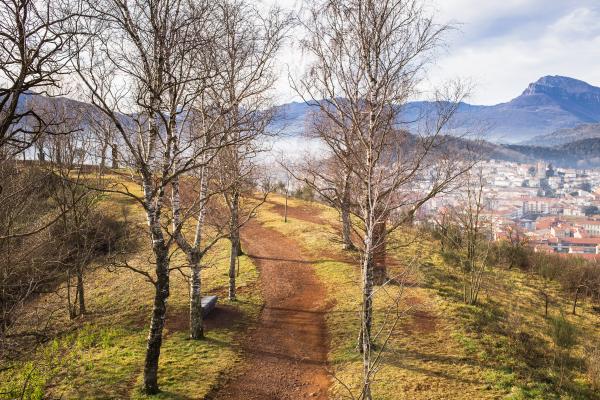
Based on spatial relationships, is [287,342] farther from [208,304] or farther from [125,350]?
[125,350]

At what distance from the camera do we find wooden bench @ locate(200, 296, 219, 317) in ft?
47.2

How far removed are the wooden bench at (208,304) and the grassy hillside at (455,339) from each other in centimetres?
442

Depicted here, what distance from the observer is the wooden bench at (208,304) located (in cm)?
1438

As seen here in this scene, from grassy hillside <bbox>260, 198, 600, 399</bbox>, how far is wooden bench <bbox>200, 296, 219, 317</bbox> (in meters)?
4.42

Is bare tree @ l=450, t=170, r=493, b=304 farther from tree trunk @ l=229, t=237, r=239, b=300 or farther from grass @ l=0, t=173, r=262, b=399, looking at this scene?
grass @ l=0, t=173, r=262, b=399

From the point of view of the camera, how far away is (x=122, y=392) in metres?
9.56

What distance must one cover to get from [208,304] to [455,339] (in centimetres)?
842

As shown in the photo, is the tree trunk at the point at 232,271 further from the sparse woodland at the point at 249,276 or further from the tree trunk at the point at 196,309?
the tree trunk at the point at 196,309

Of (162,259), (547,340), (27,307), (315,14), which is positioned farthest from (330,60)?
(27,307)

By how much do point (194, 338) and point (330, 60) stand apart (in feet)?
30.5

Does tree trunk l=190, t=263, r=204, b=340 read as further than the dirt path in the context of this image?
Yes

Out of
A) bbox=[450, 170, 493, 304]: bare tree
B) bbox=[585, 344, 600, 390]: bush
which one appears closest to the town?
bbox=[450, 170, 493, 304]: bare tree

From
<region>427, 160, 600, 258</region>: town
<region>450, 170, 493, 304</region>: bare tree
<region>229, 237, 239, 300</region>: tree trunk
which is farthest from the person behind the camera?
<region>427, 160, 600, 258</region>: town

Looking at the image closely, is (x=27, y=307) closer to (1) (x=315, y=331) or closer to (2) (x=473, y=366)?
(1) (x=315, y=331)
